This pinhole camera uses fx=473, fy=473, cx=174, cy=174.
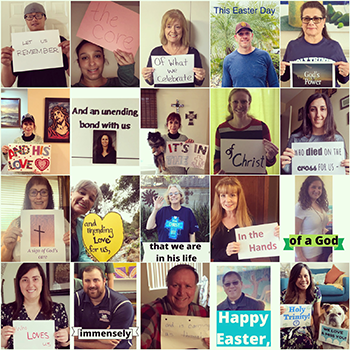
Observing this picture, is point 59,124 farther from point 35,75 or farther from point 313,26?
point 313,26

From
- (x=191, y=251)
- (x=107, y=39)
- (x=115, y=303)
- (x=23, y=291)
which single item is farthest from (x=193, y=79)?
(x=23, y=291)

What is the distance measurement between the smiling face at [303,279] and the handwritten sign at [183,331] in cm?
56

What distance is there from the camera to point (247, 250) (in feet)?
8.76

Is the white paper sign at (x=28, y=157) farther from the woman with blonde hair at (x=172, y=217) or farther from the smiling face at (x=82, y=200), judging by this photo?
the woman with blonde hair at (x=172, y=217)

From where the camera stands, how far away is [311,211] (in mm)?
2666

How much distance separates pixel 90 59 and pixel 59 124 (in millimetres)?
404

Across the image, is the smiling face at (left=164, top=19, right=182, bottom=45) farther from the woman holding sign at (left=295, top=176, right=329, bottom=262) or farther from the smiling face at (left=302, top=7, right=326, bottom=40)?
the woman holding sign at (left=295, top=176, right=329, bottom=262)

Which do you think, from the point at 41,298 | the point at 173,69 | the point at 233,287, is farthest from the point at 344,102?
the point at 41,298

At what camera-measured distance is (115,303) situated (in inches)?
106

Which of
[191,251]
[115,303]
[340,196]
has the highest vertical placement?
[340,196]

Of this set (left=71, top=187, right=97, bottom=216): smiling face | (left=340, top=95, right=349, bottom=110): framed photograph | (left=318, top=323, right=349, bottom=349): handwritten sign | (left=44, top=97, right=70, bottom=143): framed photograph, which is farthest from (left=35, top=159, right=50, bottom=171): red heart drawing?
(left=318, top=323, right=349, bottom=349): handwritten sign

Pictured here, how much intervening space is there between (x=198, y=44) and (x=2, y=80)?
112cm

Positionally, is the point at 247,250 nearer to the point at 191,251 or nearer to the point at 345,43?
the point at 191,251

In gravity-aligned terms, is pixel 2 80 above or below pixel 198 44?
below
